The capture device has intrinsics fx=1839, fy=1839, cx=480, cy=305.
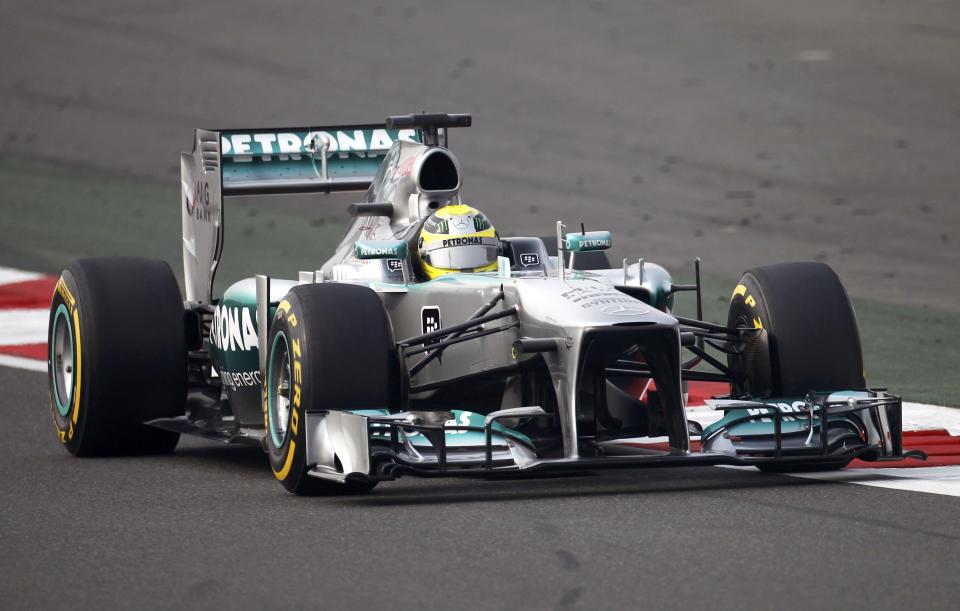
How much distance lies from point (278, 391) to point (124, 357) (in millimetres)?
1631

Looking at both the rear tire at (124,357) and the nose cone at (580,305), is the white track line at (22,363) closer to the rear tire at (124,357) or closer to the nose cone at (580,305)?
the rear tire at (124,357)

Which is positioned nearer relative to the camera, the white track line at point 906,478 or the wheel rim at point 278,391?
the white track line at point 906,478

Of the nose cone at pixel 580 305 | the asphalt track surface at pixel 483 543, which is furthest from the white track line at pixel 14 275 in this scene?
the nose cone at pixel 580 305

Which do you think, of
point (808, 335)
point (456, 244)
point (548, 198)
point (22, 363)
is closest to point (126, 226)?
point (548, 198)

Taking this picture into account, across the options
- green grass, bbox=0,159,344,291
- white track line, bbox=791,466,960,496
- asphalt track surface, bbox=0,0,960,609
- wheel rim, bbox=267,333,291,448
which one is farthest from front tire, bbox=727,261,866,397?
green grass, bbox=0,159,344,291

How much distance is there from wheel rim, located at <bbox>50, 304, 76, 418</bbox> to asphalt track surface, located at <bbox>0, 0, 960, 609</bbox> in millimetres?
340

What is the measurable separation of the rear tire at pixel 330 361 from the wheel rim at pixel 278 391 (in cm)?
25

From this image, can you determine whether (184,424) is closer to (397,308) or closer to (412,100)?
(397,308)

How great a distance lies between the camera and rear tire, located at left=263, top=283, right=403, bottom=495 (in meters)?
8.85

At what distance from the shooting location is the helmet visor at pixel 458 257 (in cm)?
1009

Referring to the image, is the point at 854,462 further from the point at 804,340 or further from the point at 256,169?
the point at 256,169

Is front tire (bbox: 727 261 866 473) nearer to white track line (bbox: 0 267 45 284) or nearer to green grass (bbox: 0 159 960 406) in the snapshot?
green grass (bbox: 0 159 960 406)

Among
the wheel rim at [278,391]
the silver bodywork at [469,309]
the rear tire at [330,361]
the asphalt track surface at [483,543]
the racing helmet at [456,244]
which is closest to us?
the asphalt track surface at [483,543]

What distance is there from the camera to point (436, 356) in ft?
31.7
